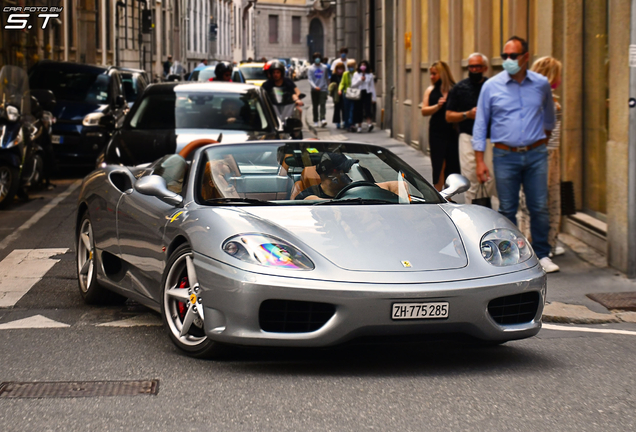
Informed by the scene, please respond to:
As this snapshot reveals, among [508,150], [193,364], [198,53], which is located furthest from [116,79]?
[198,53]

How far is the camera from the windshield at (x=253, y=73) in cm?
3325

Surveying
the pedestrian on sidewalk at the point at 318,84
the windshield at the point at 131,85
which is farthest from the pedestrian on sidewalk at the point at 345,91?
the windshield at the point at 131,85

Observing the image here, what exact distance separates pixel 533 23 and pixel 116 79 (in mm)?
9196

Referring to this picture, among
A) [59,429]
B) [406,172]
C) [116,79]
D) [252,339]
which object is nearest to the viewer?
[59,429]

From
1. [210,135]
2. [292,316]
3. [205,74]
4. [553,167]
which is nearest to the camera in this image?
[292,316]

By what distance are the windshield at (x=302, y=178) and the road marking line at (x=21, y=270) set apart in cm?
210

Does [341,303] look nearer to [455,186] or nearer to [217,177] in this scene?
[217,177]

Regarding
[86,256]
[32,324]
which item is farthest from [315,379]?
[86,256]

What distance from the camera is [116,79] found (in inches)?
770

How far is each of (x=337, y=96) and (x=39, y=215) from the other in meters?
16.2

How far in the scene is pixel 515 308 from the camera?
5.48 metres

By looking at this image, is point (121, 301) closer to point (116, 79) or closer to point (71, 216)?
point (71, 216)

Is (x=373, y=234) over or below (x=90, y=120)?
below

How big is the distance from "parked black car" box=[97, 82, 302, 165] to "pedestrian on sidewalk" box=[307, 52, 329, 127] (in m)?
14.5
